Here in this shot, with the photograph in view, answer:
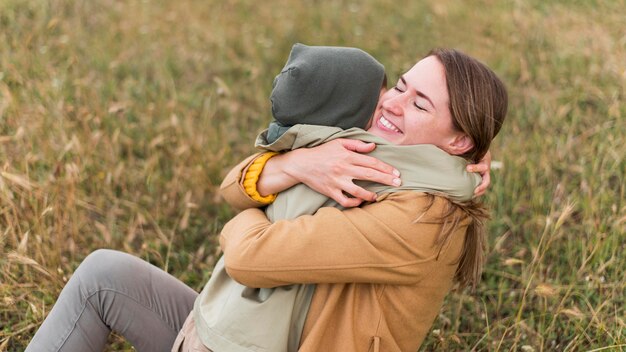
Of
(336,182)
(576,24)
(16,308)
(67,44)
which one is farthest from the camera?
(576,24)

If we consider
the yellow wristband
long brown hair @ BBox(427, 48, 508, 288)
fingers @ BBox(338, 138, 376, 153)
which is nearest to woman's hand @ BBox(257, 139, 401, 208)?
fingers @ BBox(338, 138, 376, 153)

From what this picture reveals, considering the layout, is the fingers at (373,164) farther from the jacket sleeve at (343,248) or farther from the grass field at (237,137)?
the grass field at (237,137)

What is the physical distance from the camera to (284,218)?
212cm

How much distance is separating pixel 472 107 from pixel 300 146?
0.57m

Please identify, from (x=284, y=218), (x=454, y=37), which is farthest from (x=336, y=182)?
(x=454, y=37)

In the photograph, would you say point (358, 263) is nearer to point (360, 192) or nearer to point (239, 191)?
point (360, 192)

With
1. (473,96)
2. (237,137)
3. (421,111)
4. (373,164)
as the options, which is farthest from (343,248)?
(237,137)

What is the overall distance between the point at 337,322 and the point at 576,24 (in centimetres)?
410

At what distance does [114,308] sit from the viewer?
2.42m

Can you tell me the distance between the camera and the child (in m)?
2.00

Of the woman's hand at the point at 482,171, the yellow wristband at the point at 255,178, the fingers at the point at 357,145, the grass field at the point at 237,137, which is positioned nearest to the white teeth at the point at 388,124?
the fingers at the point at 357,145

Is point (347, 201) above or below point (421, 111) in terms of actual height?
below

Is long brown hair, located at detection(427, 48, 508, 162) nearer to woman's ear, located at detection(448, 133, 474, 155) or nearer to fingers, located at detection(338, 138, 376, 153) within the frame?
woman's ear, located at detection(448, 133, 474, 155)

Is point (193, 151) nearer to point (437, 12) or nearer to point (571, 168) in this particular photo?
point (571, 168)
